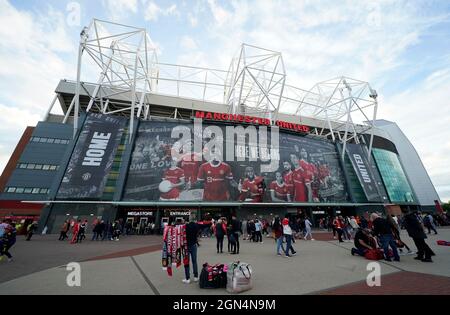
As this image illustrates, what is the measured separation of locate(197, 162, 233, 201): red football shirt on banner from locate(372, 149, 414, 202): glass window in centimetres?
4387

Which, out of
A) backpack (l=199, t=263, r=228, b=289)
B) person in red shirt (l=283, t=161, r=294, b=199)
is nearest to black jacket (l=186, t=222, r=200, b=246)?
backpack (l=199, t=263, r=228, b=289)

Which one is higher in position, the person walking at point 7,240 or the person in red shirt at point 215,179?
the person in red shirt at point 215,179

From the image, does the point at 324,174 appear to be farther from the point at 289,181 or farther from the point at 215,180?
the point at 215,180

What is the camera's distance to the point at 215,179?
92.0ft

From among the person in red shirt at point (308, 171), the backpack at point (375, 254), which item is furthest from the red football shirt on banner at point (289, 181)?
the backpack at point (375, 254)

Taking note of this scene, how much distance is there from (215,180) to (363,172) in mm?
30523

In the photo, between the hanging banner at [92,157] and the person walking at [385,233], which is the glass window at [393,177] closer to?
the person walking at [385,233]

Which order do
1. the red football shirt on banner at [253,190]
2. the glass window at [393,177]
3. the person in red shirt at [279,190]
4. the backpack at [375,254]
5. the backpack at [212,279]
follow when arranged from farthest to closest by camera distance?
the glass window at [393,177] < the person in red shirt at [279,190] < the red football shirt on banner at [253,190] < the backpack at [375,254] < the backpack at [212,279]

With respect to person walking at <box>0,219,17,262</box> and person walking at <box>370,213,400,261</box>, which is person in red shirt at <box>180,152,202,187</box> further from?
person walking at <box>370,213,400,261</box>

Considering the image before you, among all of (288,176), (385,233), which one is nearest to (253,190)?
(288,176)

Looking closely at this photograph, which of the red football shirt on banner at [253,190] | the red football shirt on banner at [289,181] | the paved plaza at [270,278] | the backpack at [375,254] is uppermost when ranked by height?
the red football shirt on banner at [289,181]

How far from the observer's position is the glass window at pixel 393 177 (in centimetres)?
4938

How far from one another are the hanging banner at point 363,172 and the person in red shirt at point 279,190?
1691cm

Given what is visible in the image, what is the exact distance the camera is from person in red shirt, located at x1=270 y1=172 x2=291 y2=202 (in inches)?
1181
